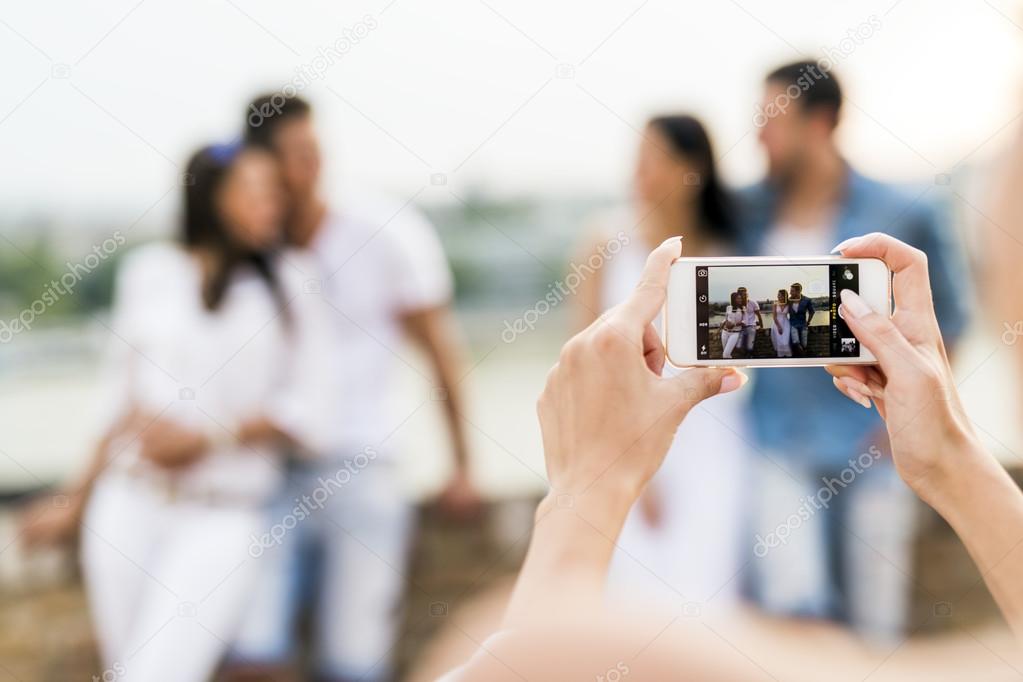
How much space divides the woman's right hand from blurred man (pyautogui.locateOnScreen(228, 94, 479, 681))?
1.01m

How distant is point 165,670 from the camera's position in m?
1.31

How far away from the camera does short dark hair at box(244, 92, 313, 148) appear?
4.69 ft

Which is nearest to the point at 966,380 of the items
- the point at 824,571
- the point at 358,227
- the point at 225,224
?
the point at 824,571

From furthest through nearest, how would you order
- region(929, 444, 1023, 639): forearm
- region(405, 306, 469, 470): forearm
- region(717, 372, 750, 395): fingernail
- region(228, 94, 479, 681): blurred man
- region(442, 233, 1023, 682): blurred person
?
region(405, 306, 469, 470): forearm → region(228, 94, 479, 681): blurred man → region(717, 372, 750, 395): fingernail → region(929, 444, 1023, 639): forearm → region(442, 233, 1023, 682): blurred person

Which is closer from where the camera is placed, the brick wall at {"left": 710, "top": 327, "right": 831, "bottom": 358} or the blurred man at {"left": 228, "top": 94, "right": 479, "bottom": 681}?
the brick wall at {"left": 710, "top": 327, "right": 831, "bottom": 358}

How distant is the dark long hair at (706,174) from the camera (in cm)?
143

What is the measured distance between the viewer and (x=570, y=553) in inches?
17.3

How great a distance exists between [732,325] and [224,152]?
1059 mm

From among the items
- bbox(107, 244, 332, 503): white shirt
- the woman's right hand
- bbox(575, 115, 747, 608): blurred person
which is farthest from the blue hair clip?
the woman's right hand

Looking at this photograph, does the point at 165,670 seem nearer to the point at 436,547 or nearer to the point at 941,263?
the point at 436,547

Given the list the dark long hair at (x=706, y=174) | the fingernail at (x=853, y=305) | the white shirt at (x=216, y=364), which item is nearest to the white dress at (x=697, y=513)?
the dark long hair at (x=706, y=174)

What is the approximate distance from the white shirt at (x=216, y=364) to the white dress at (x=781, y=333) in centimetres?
93

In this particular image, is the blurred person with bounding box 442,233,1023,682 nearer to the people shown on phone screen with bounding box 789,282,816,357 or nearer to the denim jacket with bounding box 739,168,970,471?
the people shown on phone screen with bounding box 789,282,816,357

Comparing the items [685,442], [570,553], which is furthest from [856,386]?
[685,442]
